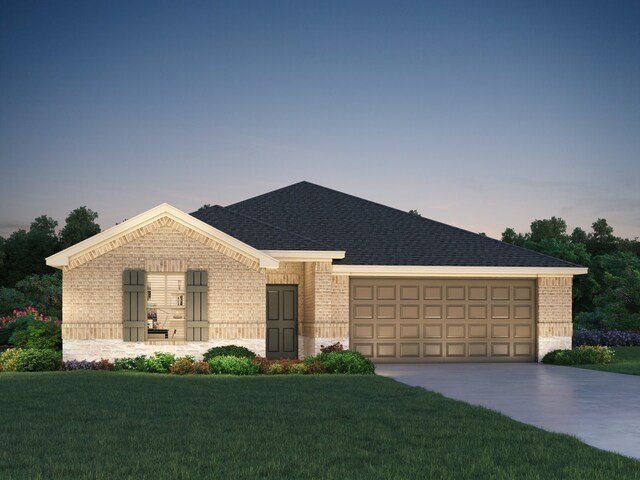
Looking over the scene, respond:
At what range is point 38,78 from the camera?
29.2m

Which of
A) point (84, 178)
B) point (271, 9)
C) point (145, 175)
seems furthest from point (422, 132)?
A: point (84, 178)

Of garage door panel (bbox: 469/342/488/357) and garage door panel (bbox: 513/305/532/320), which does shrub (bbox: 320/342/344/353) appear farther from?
garage door panel (bbox: 513/305/532/320)

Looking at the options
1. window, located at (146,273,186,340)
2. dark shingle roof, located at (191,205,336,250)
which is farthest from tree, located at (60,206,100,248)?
dark shingle roof, located at (191,205,336,250)

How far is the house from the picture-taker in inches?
863

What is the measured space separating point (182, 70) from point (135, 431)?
1920 cm

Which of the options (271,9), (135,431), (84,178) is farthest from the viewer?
(84,178)

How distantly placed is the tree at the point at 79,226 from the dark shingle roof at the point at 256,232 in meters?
36.7

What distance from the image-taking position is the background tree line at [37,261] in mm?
36875

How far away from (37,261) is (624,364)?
41.9 metres

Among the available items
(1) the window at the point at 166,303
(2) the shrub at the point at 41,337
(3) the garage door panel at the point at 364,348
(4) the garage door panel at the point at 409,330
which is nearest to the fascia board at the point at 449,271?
(4) the garage door panel at the point at 409,330

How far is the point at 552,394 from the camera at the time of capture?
16.0 m

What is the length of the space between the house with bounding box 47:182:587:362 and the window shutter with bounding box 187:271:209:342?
3 cm

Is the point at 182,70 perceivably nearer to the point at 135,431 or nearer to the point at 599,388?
the point at 599,388

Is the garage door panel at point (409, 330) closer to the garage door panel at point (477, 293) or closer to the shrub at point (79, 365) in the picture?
the garage door panel at point (477, 293)
